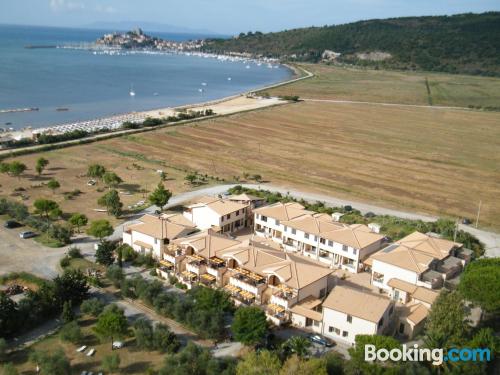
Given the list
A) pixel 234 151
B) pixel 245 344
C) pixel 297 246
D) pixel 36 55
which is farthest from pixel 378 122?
pixel 36 55

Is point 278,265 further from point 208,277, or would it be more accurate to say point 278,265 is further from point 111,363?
point 111,363

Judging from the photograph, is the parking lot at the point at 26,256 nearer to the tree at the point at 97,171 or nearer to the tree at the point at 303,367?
the tree at the point at 97,171

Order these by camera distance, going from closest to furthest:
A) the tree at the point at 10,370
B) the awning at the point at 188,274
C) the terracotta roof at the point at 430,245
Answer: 1. the tree at the point at 10,370
2. the awning at the point at 188,274
3. the terracotta roof at the point at 430,245

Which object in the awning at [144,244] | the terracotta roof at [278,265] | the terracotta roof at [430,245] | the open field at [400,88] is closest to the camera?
the terracotta roof at [278,265]

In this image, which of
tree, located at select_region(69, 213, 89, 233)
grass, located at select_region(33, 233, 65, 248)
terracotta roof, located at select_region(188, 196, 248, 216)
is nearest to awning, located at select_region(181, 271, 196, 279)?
terracotta roof, located at select_region(188, 196, 248, 216)

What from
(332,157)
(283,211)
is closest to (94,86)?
A: (332,157)

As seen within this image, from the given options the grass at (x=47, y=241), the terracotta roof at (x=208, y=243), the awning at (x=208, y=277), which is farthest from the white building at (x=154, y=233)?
the grass at (x=47, y=241)

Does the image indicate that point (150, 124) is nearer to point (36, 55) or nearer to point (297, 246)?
point (297, 246)
